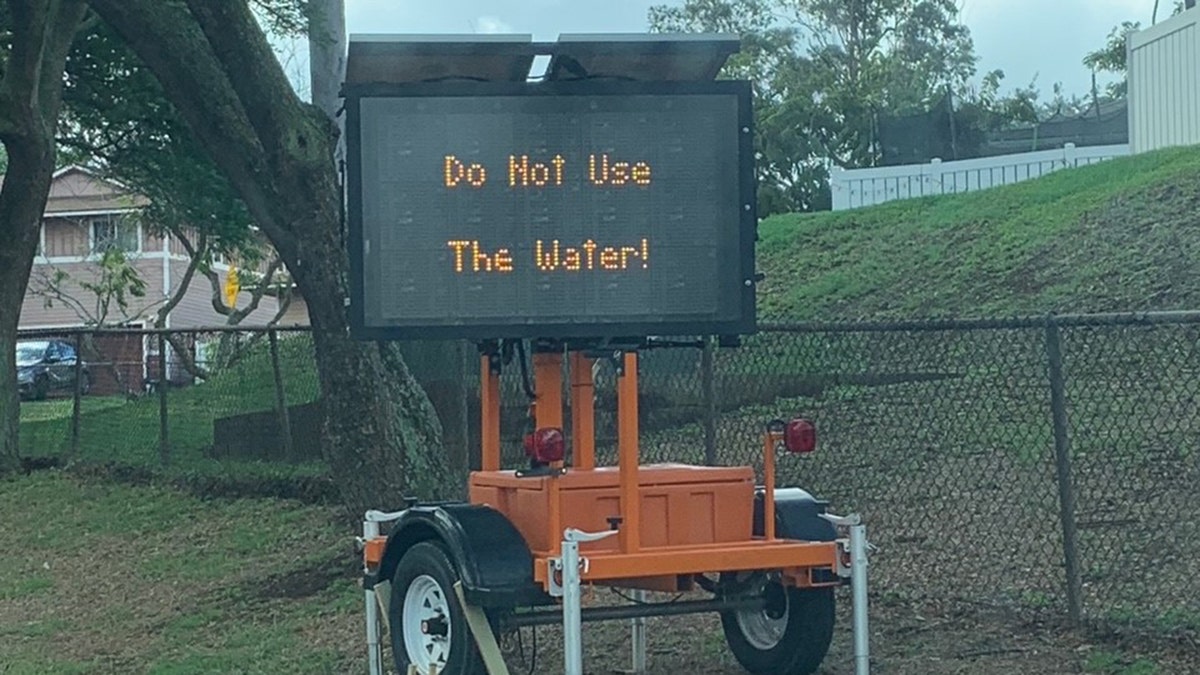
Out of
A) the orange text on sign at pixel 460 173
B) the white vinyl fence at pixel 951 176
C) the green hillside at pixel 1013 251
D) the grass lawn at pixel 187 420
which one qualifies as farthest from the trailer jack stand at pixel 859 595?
the white vinyl fence at pixel 951 176

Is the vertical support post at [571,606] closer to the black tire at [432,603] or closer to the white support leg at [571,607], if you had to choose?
the white support leg at [571,607]

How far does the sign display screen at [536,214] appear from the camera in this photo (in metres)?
6.35

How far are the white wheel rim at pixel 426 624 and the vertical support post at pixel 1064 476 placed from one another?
3033 mm

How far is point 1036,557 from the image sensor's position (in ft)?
28.3

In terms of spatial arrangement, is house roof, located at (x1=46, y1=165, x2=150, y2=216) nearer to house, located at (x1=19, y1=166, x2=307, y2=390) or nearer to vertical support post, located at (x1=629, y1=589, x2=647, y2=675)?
house, located at (x1=19, y1=166, x2=307, y2=390)

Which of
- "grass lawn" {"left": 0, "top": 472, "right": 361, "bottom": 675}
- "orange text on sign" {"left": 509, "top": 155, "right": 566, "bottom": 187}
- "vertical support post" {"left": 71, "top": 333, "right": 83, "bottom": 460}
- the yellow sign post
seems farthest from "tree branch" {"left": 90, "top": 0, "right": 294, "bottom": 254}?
the yellow sign post

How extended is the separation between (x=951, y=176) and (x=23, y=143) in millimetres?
13206

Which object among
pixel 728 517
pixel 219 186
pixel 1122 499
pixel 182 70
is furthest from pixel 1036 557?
pixel 219 186

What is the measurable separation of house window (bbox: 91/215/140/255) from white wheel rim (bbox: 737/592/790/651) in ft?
116

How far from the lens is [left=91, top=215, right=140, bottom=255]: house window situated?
137 feet

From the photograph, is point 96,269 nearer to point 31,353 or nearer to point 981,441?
point 31,353

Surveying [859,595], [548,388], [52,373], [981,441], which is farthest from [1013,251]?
[52,373]

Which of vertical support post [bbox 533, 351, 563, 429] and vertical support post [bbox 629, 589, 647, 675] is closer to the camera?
vertical support post [bbox 533, 351, 563, 429]

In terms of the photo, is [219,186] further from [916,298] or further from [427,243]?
[427,243]
